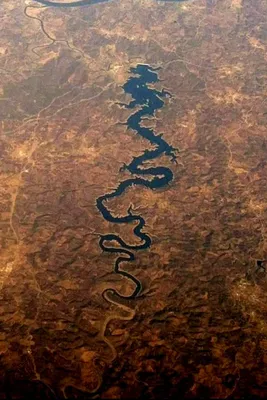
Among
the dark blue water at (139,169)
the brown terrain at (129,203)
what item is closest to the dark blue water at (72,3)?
the brown terrain at (129,203)

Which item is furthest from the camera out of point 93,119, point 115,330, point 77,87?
point 77,87

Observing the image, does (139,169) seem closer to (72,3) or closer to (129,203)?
(129,203)

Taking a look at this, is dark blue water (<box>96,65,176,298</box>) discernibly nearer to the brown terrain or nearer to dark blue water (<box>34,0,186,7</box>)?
the brown terrain

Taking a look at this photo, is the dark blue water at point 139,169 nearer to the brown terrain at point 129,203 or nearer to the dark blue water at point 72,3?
the brown terrain at point 129,203

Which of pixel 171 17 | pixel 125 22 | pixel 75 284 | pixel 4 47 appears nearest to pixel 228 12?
pixel 171 17

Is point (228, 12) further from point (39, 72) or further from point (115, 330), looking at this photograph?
point (115, 330)

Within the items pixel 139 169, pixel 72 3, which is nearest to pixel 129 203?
pixel 139 169
